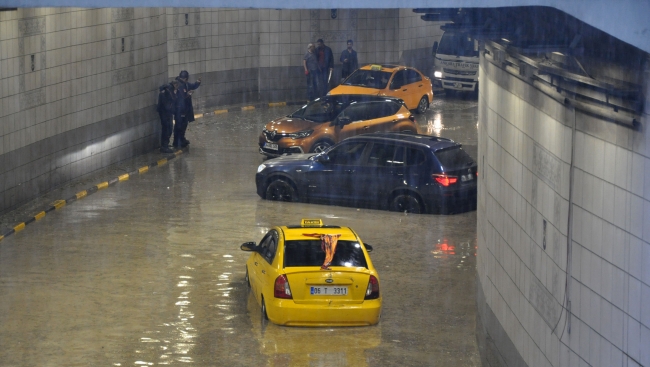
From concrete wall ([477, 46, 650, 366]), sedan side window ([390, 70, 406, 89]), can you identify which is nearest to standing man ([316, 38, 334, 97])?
sedan side window ([390, 70, 406, 89])

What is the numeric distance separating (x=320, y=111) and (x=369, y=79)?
5869 mm

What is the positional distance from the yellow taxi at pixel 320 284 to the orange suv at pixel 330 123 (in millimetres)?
10366

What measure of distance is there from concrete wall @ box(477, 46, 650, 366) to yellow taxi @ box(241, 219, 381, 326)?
1.66m

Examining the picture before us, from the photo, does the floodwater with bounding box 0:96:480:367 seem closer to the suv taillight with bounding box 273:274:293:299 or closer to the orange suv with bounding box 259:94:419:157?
the suv taillight with bounding box 273:274:293:299

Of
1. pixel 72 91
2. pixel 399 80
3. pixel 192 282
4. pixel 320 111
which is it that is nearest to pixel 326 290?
pixel 192 282

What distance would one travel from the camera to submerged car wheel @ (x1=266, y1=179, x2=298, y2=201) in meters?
19.9

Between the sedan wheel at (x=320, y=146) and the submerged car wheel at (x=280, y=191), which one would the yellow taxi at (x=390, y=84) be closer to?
the sedan wheel at (x=320, y=146)

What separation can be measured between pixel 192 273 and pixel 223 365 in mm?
3737

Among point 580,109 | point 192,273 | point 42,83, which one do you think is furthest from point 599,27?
point 42,83

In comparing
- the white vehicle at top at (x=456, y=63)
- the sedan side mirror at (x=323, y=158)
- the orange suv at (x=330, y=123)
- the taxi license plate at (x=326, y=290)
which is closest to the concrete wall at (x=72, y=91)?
the orange suv at (x=330, y=123)

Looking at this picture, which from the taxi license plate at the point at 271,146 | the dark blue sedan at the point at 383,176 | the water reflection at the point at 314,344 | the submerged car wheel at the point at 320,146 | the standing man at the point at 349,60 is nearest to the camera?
the water reflection at the point at 314,344

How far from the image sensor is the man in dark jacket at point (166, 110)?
24.1 meters

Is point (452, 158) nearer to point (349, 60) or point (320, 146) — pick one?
point (320, 146)

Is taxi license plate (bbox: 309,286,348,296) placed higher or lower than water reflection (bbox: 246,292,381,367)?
higher
